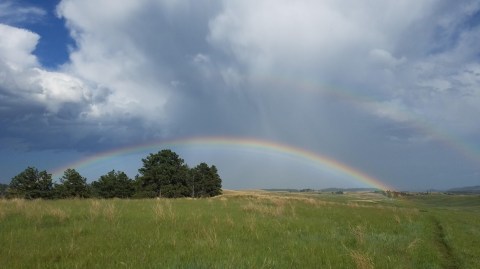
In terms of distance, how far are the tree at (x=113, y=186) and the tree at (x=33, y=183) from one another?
1144 cm

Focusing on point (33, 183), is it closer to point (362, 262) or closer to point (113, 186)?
point (113, 186)

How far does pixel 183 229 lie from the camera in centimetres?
1153

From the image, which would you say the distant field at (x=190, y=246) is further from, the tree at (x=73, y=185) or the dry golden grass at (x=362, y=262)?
the tree at (x=73, y=185)

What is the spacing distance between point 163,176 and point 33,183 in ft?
89.2

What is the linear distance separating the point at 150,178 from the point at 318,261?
89889 millimetres

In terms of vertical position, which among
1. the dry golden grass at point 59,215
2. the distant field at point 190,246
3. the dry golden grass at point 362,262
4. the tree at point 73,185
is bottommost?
the dry golden grass at point 362,262

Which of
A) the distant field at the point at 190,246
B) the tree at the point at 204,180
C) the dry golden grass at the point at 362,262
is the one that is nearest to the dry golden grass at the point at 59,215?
the distant field at the point at 190,246

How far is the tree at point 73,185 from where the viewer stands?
81.5 metres

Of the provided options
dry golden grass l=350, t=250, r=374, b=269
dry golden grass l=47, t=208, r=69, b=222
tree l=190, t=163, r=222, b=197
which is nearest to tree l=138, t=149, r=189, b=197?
tree l=190, t=163, r=222, b=197

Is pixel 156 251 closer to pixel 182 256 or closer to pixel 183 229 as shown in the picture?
pixel 182 256

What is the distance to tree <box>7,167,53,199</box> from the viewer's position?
80144 mm

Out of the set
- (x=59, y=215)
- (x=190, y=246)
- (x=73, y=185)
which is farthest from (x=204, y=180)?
(x=190, y=246)

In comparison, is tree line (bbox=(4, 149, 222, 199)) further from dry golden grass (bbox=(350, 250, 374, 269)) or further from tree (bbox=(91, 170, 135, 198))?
dry golden grass (bbox=(350, 250, 374, 269))

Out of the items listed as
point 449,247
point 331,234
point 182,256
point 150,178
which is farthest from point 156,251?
point 150,178
